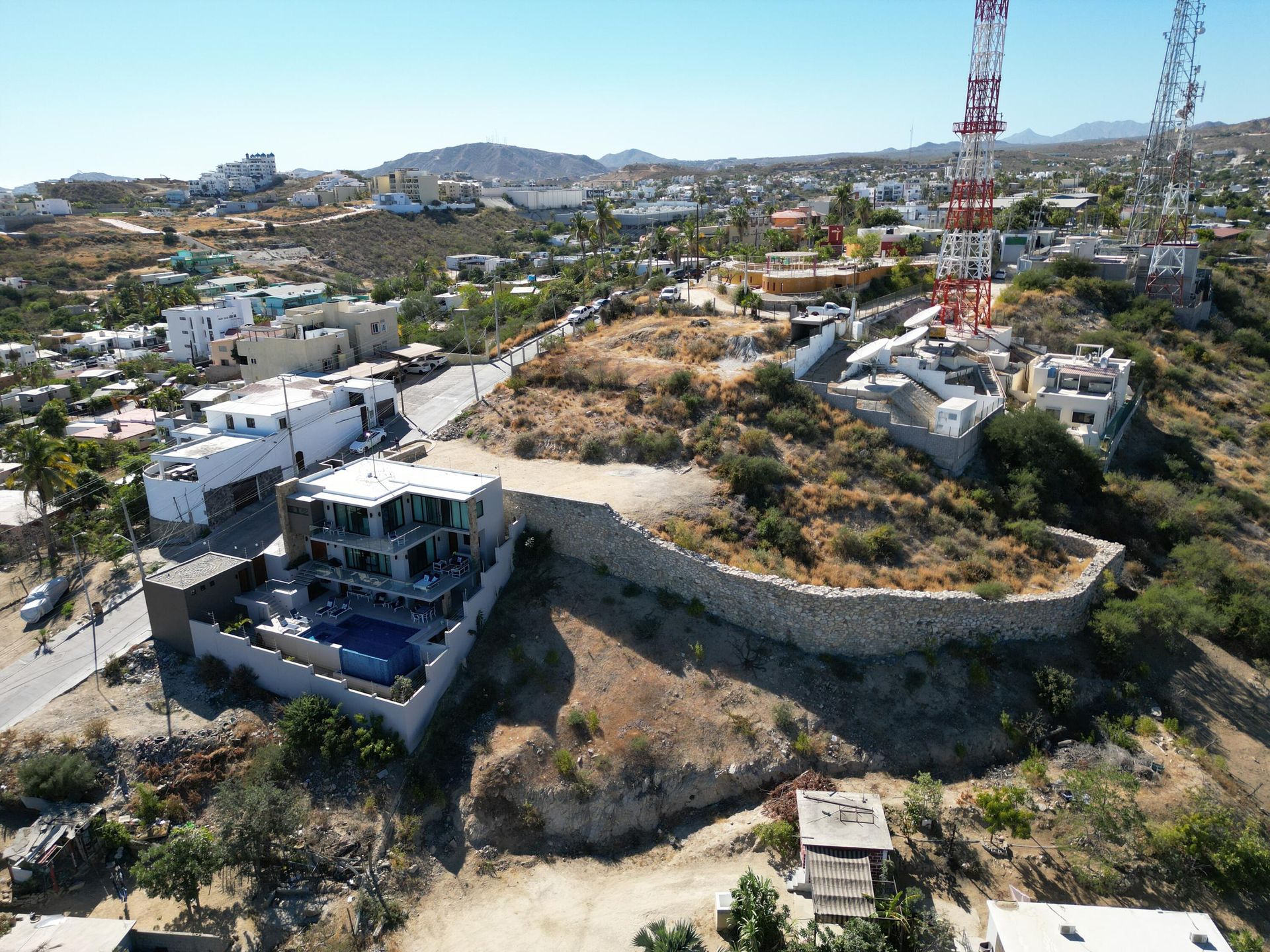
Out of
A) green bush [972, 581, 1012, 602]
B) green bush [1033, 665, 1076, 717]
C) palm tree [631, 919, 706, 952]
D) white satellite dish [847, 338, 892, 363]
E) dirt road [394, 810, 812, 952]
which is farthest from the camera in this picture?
white satellite dish [847, 338, 892, 363]

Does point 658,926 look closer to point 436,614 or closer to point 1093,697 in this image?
point 436,614

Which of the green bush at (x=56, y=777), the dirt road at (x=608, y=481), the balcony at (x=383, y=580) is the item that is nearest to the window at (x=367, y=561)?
the balcony at (x=383, y=580)

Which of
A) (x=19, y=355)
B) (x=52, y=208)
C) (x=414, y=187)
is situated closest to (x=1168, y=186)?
(x=19, y=355)

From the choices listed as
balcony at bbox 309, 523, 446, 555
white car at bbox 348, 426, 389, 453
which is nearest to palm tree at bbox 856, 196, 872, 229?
white car at bbox 348, 426, 389, 453

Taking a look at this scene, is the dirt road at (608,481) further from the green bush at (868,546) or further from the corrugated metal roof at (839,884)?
the corrugated metal roof at (839,884)

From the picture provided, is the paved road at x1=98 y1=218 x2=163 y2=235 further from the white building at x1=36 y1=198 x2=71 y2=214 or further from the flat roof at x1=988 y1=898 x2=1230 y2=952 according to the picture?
the flat roof at x1=988 y1=898 x2=1230 y2=952

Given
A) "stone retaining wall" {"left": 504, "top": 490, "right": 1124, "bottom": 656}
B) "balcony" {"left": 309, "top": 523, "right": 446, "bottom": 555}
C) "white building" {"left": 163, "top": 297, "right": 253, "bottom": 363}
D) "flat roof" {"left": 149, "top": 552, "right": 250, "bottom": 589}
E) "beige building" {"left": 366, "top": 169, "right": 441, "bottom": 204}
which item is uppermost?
"beige building" {"left": 366, "top": 169, "right": 441, "bottom": 204}

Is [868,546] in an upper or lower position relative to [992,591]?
upper

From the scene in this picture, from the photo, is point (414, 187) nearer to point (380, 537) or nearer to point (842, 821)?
point (380, 537)
